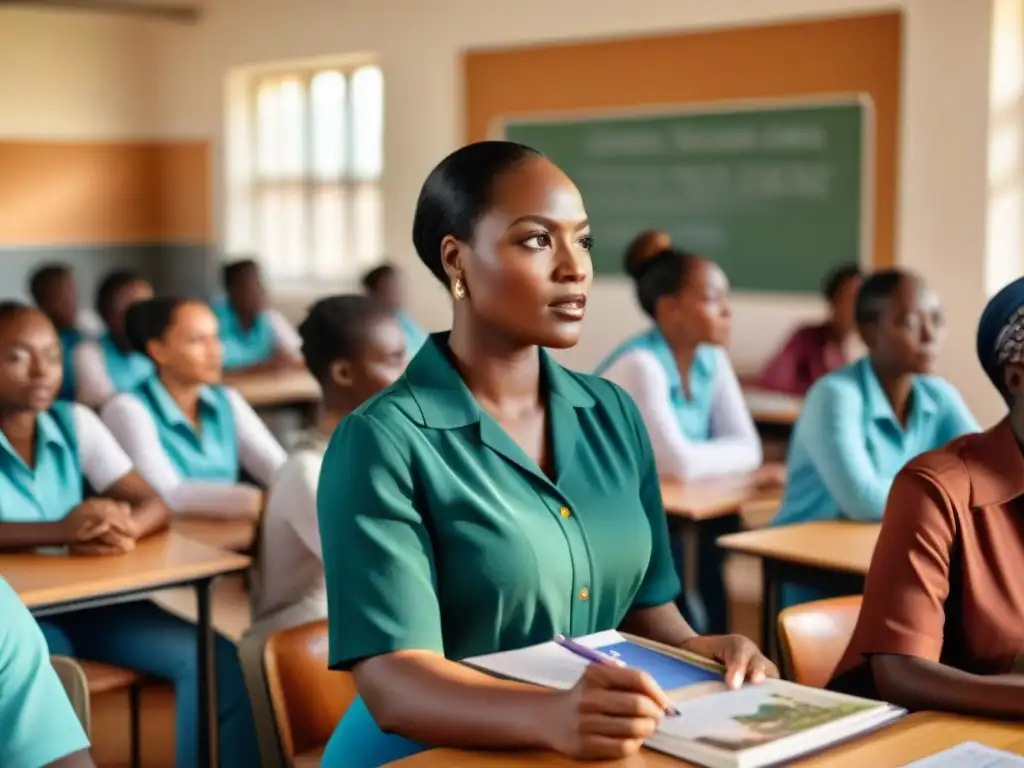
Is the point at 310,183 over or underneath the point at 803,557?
over

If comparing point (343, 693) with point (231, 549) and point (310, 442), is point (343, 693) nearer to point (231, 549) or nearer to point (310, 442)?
point (310, 442)

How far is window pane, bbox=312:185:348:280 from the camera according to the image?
8992mm

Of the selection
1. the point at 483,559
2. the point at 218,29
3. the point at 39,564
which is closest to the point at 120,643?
the point at 39,564

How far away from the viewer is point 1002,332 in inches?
75.1

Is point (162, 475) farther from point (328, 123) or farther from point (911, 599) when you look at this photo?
point (328, 123)

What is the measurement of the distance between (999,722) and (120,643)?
1914 mm

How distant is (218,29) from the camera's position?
941 centimetres

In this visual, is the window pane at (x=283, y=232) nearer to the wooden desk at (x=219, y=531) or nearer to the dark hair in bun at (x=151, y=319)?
the dark hair in bun at (x=151, y=319)

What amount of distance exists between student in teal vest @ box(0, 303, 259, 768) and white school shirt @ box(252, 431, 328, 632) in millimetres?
261

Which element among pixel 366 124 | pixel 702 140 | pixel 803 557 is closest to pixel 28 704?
pixel 803 557

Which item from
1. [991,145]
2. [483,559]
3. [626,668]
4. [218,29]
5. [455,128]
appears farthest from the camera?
[218,29]

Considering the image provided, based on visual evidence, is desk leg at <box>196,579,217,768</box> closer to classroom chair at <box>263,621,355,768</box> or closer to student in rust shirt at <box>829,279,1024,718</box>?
classroom chair at <box>263,621,355,768</box>

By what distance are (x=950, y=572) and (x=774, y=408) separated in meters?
3.71

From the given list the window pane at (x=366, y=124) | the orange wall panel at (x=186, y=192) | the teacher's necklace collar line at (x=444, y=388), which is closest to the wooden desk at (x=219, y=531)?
the teacher's necklace collar line at (x=444, y=388)
